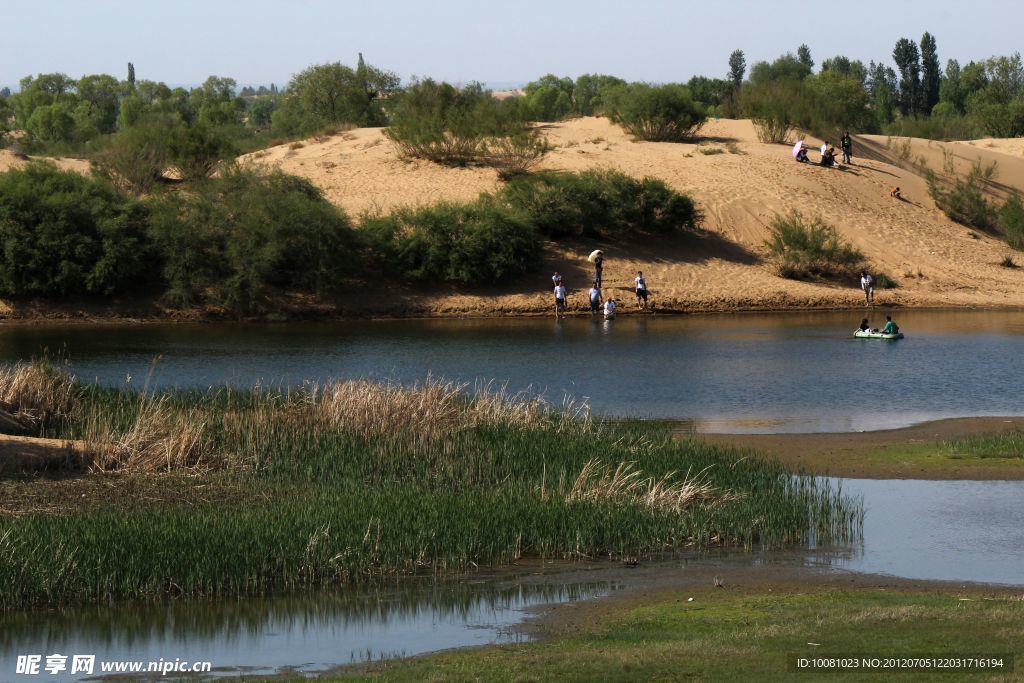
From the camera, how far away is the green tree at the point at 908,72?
13500 centimetres

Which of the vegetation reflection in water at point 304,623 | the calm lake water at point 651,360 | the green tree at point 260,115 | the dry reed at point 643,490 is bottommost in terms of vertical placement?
the calm lake water at point 651,360

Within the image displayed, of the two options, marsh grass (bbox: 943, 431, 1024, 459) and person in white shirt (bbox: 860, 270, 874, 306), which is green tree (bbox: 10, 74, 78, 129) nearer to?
person in white shirt (bbox: 860, 270, 874, 306)

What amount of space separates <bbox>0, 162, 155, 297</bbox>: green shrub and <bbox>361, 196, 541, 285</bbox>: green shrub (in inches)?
367

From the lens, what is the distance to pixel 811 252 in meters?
55.7

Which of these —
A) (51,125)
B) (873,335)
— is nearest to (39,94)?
(51,125)

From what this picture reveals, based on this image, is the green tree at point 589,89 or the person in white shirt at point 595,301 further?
the green tree at point 589,89

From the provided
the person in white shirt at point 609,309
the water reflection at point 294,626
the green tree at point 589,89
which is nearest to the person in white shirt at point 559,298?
the person in white shirt at point 609,309

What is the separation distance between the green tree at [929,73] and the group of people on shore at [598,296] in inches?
3610

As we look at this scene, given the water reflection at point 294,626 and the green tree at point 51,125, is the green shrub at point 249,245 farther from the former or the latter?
the green tree at point 51,125

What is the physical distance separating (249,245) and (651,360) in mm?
18290

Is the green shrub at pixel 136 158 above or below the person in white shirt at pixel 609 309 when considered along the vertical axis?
above

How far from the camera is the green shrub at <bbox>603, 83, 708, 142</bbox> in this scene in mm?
71375

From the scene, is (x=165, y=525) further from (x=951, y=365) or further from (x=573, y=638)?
(x=951, y=365)

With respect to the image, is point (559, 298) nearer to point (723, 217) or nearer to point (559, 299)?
point (559, 299)
